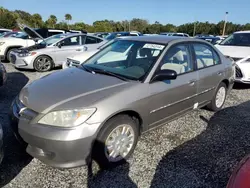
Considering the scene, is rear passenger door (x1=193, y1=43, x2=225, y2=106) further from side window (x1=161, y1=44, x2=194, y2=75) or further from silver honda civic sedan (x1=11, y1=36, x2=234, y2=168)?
side window (x1=161, y1=44, x2=194, y2=75)

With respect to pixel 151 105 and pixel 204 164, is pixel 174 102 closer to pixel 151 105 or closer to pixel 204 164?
pixel 151 105

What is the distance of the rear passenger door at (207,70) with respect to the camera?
148 inches

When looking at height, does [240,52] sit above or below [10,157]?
above

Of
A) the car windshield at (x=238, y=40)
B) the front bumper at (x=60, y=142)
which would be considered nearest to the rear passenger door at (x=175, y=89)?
the front bumper at (x=60, y=142)

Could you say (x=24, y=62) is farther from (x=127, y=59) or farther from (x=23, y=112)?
(x=23, y=112)

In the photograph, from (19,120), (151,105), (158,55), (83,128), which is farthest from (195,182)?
(19,120)

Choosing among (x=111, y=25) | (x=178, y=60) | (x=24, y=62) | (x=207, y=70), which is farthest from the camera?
(x=111, y=25)

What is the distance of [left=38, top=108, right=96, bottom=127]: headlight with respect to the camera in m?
2.29

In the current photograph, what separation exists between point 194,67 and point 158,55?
82cm

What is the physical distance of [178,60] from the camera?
3479 millimetres

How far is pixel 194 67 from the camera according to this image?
143 inches

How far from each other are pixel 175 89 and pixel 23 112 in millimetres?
2017

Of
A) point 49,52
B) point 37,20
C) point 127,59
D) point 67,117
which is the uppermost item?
point 37,20

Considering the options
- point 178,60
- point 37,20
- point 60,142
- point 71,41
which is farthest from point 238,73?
point 37,20
